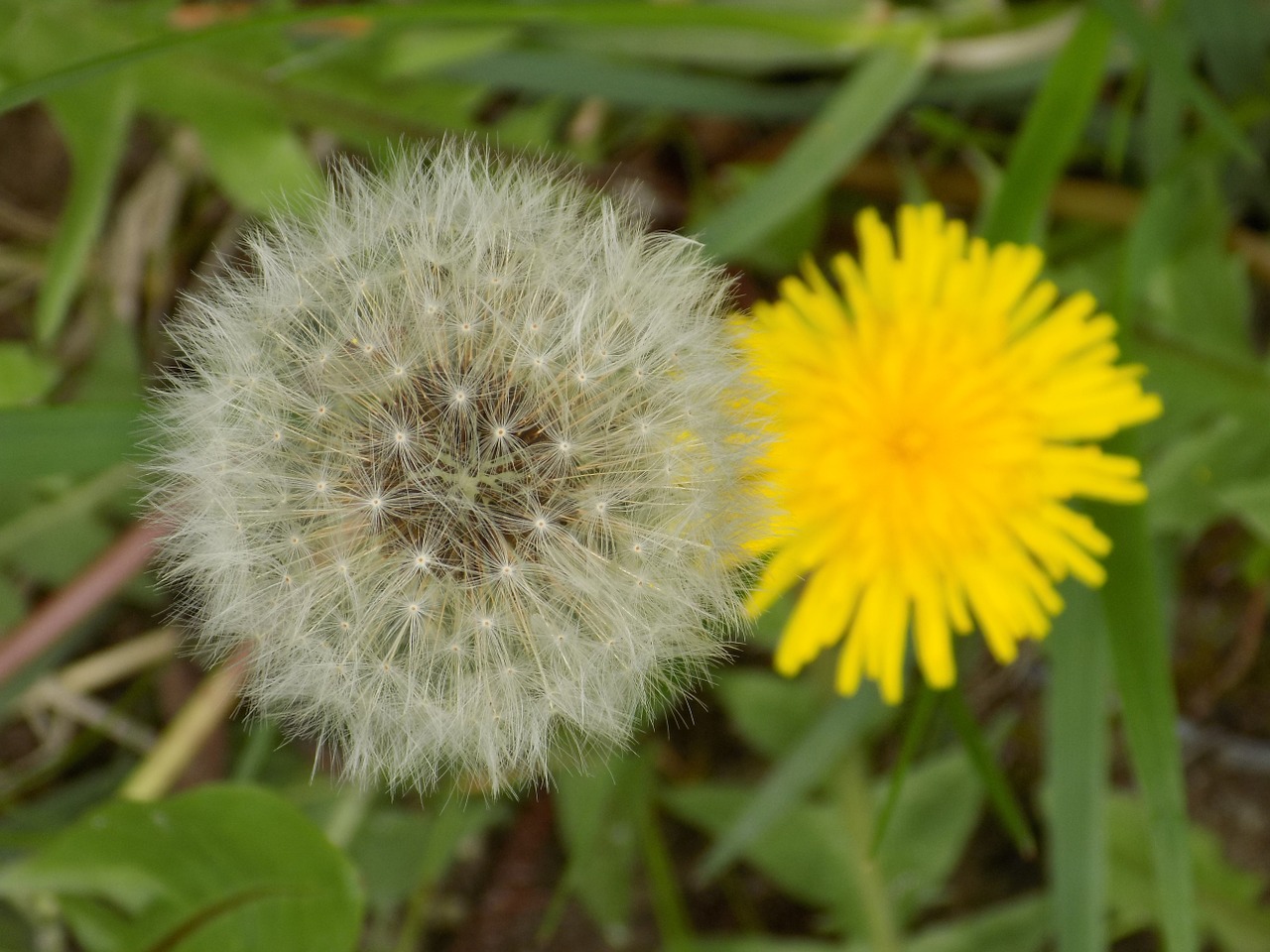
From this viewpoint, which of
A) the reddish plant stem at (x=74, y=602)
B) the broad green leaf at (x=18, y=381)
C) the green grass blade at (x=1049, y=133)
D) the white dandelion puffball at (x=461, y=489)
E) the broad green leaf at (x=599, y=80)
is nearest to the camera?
the white dandelion puffball at (x=461, y=489)

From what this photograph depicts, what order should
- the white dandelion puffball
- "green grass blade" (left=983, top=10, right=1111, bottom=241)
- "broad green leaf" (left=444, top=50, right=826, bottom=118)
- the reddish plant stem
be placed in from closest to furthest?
the white dandelion puffball < "green grass blade" (left=983, top=10, right=1111, bottom=241) < the reddish plant stem < "broad green leaf" (left=444, top=50, right=826, bottom=118)

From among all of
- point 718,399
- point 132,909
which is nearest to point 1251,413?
point 718,399

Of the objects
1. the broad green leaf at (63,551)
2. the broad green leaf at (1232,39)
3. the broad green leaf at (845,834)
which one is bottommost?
the broad green leaf at (845,834)

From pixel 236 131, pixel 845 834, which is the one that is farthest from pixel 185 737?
pixel 845 834

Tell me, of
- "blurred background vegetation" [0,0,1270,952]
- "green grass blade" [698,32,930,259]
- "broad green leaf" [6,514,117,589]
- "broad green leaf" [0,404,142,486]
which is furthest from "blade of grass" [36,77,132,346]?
"green grass blade" [698,32,930,259]

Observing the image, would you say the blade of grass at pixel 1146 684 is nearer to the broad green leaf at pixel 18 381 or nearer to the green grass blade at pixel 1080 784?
the green grass blade at pixel 1080 784

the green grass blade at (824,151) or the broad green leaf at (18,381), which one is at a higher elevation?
the green grass blade at (824,151)

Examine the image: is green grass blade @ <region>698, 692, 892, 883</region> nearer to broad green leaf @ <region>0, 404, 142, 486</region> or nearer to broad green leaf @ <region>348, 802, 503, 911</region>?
broad green leaf @ <region>348, 802, 503, 911</region>

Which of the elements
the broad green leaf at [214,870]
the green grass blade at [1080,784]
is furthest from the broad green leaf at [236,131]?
the green grass blade at [1080,784]
